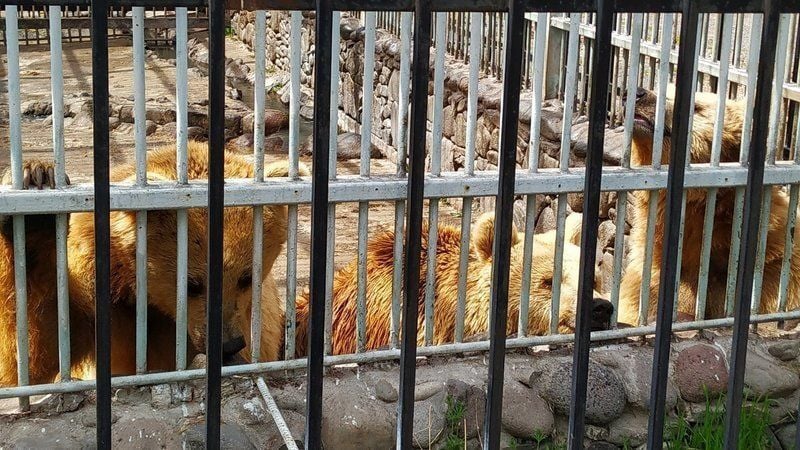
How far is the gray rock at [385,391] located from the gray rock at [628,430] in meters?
0.99

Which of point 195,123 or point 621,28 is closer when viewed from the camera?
point 621,28

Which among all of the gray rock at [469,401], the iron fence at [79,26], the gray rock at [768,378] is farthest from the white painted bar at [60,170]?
the iron fence at [79,26]

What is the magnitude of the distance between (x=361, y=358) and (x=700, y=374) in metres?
1.53

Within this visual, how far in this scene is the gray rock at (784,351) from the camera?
16.1 feet

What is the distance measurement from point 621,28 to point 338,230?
3048 millimetres

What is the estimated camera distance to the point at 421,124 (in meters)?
1.95

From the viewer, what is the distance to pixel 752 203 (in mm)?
2279

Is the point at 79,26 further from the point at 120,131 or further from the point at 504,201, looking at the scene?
the point at 504,201

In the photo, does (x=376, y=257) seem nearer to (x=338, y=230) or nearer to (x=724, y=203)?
(x=724, y=203)

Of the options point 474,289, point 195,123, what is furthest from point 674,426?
point 195,123

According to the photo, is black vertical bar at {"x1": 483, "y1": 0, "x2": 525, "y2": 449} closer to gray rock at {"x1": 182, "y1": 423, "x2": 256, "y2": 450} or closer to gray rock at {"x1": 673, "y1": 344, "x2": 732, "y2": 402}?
gray rock at {"x1": 182, "y1": 423, "x2": 256, "y2": 450}

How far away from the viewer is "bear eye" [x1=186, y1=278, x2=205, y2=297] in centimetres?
453

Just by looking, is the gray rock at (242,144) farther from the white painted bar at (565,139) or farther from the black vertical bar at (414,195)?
the black vertical bar at (414,195)

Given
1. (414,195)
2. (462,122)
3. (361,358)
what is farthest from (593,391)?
(462,122)
